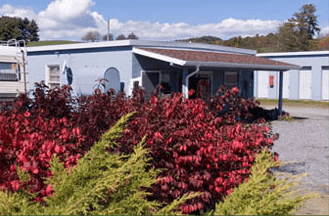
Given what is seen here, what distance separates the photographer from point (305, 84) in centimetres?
2995

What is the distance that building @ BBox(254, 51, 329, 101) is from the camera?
2875 centimetres

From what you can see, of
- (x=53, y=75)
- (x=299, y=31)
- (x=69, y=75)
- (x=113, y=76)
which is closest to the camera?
(x=113, y=76)

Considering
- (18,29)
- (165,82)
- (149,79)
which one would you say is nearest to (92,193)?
(149,79)

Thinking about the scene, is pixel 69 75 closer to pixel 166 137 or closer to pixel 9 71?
pixel 9 71

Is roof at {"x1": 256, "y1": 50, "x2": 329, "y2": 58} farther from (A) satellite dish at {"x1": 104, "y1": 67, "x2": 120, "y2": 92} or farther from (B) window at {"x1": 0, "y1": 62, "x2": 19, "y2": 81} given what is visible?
(B) window at {"x1": 0, "y1": 62, "x2": 19, "y2": 81}

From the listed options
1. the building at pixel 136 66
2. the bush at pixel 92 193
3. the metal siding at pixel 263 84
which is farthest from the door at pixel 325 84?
the bush at pixel 92 193

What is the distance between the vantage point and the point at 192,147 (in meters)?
4.35

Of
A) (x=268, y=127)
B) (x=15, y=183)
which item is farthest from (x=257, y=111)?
(x=15, y=183)

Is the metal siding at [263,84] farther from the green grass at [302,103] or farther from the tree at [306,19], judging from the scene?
the tree at [306,19]

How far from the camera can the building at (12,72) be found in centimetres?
1502

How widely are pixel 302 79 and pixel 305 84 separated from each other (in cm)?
43

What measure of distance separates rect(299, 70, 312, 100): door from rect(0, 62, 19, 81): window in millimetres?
21318

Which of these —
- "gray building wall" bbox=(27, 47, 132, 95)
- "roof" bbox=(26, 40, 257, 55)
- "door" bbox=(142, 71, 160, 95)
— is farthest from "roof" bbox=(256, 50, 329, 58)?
"gray building wall" bbox=(27, 47, 132, 95)

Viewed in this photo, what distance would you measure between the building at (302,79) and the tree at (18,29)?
45568mm
